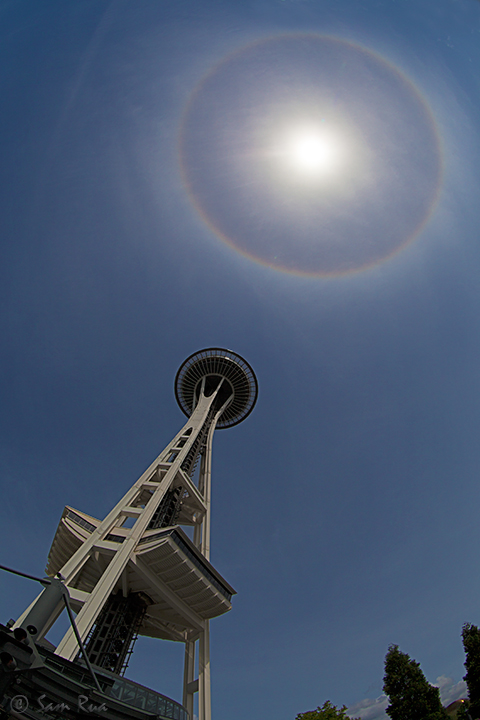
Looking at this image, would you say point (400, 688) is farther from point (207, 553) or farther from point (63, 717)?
point (63, 717)

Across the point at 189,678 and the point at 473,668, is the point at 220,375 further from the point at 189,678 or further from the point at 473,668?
the point at 473,668

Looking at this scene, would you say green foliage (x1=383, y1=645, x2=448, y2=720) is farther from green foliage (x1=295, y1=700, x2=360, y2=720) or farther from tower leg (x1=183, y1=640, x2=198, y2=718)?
tower leg (x1=183, y1=640, x2=198, y2=718)

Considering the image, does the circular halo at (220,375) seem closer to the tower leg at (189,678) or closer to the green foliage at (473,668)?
the tower leg at (189,678)

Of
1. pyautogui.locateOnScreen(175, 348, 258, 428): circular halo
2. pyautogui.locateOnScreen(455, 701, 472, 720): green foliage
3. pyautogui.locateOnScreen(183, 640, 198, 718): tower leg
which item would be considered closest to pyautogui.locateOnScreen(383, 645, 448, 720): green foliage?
pyautogui.locateOnScreen(455, 701, 472, 720): green foliage

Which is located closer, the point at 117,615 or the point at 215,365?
the point at 117,615

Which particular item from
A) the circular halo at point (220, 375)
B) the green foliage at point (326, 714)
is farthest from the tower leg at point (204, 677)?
the circular halo at point (220, 375)

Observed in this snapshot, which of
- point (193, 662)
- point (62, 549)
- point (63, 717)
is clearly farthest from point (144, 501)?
point (63, 717)
